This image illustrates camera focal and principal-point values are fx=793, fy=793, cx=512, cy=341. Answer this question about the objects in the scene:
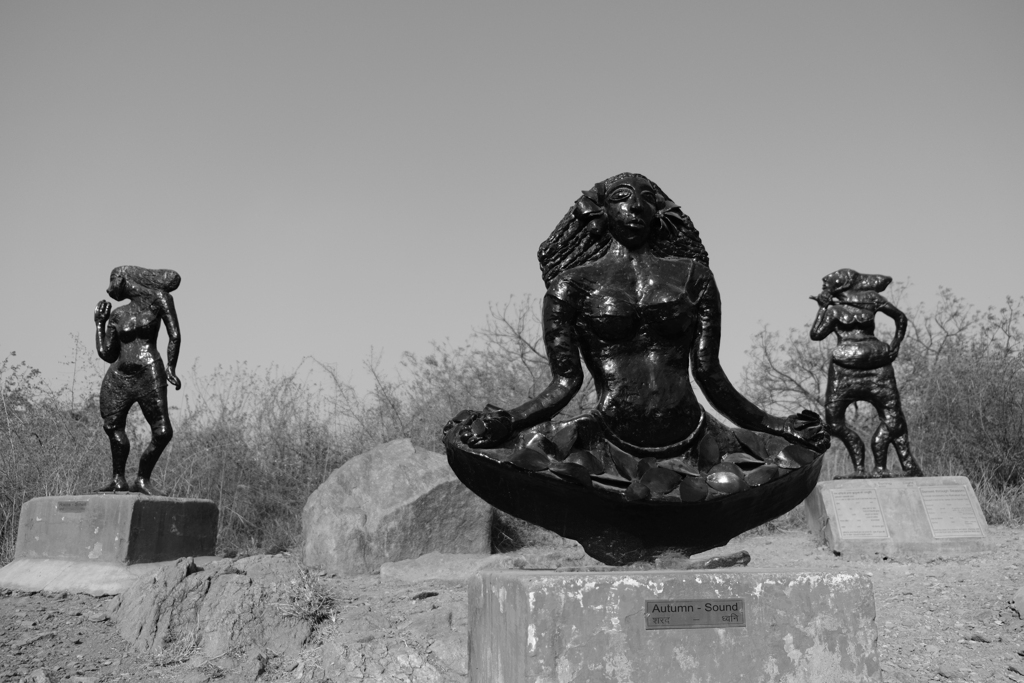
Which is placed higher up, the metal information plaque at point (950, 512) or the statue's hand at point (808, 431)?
the statue's hand at point (808, 431)

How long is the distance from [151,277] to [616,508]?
623 cm

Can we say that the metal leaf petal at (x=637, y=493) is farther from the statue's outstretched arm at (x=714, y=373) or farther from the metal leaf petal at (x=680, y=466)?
the statue's outstretched arm at (x=714, y=373)

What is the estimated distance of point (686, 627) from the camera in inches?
95.3

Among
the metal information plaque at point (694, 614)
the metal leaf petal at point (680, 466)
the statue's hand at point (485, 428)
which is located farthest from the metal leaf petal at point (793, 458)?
the statue's hand at point (485, 428)

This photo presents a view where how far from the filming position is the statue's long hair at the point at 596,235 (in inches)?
130

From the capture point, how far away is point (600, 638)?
2.39 meters

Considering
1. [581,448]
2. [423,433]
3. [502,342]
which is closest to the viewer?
[581,448]

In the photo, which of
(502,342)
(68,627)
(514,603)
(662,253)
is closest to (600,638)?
(514,603)

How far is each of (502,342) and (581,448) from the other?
1199 centimetres

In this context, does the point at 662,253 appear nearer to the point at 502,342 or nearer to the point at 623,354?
the point at 623,354

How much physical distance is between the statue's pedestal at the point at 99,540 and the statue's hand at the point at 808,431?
5.18m

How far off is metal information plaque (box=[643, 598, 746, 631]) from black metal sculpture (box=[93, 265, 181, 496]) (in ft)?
20.0

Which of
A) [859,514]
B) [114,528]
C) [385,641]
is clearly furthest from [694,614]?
[859,514]

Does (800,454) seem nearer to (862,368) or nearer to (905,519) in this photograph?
(905,519)
